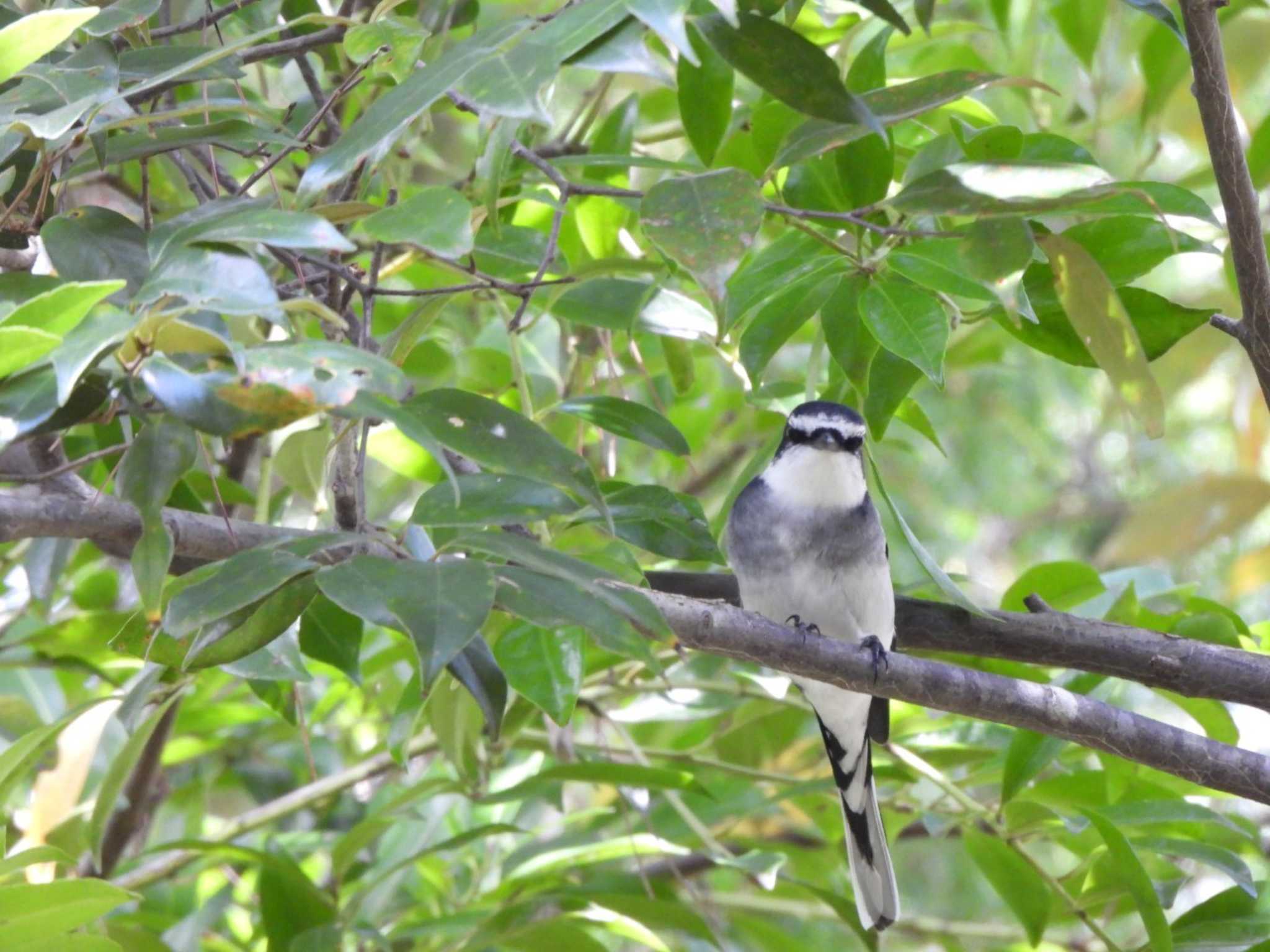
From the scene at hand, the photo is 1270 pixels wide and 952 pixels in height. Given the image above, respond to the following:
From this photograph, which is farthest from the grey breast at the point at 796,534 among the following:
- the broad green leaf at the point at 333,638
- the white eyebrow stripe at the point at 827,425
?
the broad green leaf at the point at 333,638

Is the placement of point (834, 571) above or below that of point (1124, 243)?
below

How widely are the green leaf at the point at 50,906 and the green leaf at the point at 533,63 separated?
3.48 feet

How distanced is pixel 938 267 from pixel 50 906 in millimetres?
1361

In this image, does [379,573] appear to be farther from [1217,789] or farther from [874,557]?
[874,557]

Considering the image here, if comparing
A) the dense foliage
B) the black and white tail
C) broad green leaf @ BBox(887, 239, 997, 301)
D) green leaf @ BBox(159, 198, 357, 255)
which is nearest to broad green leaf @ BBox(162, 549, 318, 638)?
the dense foliage

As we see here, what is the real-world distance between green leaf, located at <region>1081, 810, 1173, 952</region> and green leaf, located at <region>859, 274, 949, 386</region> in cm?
81

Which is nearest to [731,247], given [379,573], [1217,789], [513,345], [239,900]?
[379,573]

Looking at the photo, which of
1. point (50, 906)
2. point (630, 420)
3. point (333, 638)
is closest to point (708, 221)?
point (630, 420)

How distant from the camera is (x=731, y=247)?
1.34 meters

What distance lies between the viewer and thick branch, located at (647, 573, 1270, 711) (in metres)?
1.87

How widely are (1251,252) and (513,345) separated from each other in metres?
1.03

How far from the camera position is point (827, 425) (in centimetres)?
272

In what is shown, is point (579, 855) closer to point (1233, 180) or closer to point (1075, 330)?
point (1075, 330)

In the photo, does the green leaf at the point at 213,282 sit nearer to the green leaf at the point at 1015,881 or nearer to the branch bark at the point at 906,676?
the branch bark at the point at 906,676
